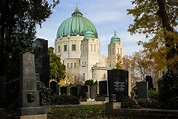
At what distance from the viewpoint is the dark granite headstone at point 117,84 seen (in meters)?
15.1

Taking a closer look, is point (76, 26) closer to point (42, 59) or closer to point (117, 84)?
point (42, 59)

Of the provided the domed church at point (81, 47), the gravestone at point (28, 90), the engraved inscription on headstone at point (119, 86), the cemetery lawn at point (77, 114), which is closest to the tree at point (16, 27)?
the cemetery lawn at point (77, 114)

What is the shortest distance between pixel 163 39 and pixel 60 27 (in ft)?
369

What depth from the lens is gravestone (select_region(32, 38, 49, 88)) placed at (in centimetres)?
1537

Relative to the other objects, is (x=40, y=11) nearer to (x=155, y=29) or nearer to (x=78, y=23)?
(x=155, y=29)

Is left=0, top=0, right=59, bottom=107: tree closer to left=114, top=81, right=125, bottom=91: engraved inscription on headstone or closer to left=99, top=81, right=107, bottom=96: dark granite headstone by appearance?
left=114, top=81, right=125, bottom=91: engraved inscription on headstone

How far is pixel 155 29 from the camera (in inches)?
695

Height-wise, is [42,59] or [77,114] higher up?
[42,59]

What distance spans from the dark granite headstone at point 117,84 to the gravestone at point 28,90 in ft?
19.0

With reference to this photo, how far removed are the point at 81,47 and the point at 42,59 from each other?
104814mm

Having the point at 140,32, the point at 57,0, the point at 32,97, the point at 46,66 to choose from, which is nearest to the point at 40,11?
the point at 57,0

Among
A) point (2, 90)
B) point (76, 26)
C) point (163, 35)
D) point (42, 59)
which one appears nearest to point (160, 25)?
point (163, 35)

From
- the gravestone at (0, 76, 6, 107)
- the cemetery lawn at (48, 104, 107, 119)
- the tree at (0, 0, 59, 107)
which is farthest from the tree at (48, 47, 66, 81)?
the gravestone at (0, 76, 6, 107)

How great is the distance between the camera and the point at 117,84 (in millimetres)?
15453
